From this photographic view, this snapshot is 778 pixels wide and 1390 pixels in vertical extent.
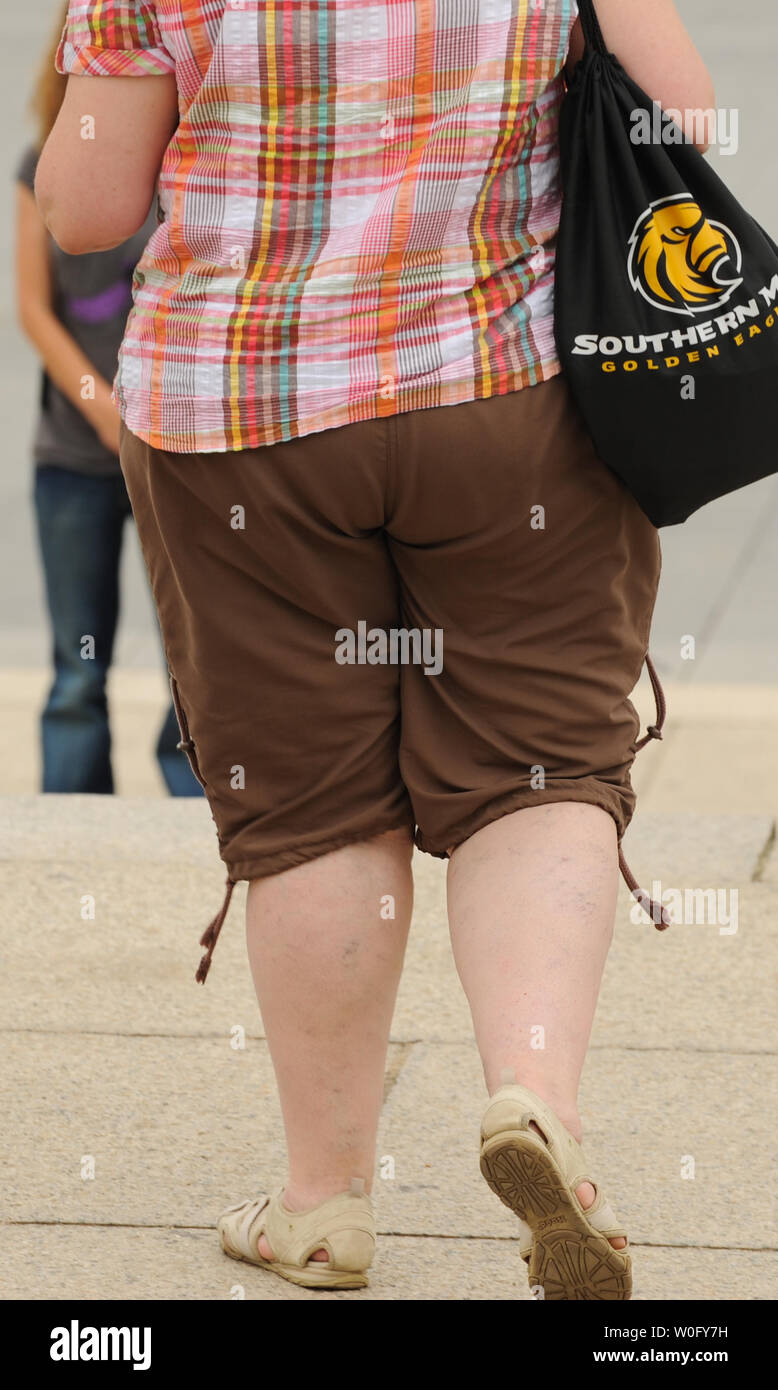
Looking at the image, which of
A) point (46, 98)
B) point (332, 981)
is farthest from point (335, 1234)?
point (46, 98)

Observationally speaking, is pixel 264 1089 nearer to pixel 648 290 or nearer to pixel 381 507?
pixel 381 507

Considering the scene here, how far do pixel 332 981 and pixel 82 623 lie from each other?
9.52 feet

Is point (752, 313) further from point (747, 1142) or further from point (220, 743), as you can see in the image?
point (747, 1142)

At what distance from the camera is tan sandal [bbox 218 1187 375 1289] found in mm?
2381

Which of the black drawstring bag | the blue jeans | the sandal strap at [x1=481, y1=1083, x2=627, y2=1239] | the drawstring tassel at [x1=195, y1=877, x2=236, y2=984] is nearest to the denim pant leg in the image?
the blue jeans

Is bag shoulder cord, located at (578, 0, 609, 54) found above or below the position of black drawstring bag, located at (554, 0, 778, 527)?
above

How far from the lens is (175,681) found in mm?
2361

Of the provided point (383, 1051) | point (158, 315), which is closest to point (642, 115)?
point (158, 315)

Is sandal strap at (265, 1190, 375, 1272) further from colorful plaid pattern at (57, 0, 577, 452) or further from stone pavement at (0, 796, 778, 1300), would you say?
colorful plaid pattern at (57, 0, 577, 452)

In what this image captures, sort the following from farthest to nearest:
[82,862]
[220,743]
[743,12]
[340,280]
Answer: [743,12], [82,862], [220,743], [340,280]

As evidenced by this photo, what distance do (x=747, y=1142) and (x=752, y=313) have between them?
126 cm

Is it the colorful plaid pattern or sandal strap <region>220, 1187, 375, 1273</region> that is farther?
sandal strap <region>220, 1187, 375, 1273</region>

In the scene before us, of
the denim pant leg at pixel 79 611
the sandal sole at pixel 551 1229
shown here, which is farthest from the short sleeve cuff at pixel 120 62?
the denim pant leg at pixel 79 611

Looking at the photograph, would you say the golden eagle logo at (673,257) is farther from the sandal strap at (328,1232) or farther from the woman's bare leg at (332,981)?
the sandal strap at (328,1232)
